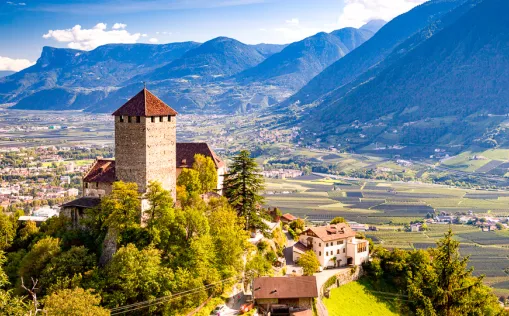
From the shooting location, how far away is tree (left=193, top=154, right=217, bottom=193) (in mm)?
61812

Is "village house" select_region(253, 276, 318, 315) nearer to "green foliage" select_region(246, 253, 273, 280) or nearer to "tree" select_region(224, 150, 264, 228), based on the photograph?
"green foliage" select_region(246, 253, 273, 280)

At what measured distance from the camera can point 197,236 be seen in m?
48.4

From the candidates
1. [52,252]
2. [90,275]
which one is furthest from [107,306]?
[52,252]

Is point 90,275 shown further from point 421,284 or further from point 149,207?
point 421,284

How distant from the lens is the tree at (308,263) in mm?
57312

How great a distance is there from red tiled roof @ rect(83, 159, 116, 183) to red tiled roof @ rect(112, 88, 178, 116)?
19.8 feet

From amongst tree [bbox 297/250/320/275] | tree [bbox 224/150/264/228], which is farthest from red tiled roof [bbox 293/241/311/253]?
tree [bbox 224/150/264/228]

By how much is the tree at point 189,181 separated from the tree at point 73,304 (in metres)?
19.3

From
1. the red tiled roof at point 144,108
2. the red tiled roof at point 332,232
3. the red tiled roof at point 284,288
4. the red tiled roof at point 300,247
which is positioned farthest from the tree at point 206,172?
the red tiled roof at point 284,288

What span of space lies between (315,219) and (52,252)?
91.4 m

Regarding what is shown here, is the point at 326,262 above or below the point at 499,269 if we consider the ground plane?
above

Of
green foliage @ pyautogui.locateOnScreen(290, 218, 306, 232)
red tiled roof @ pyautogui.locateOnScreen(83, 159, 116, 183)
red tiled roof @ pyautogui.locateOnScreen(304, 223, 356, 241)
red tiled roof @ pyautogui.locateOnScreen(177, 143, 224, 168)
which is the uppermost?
red tiled roof @ pyautogui.locateOnScreen(177, 143, 224, 168)

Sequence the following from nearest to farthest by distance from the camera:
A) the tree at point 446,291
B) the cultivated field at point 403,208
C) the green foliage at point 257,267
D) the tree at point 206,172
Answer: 1. the tree at point 446,291
2. the green foliage at point 257,267
3. the tree at point 206,172
4. the cultivated field at point 403,208

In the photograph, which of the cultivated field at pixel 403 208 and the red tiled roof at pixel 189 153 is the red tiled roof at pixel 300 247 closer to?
the red tiled roof at pixel 189 153
